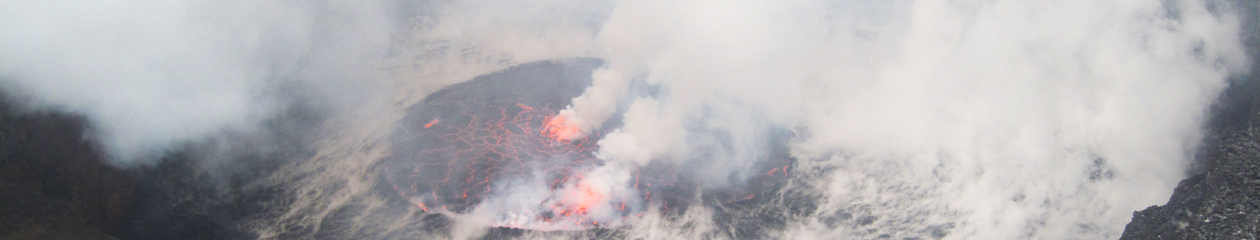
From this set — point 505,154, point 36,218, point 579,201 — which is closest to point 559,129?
point 505,154

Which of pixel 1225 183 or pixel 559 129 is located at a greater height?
pixel 559 129

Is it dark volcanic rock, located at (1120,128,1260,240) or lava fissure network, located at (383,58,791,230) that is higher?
lava fissure network, located at (383,58,791,230)

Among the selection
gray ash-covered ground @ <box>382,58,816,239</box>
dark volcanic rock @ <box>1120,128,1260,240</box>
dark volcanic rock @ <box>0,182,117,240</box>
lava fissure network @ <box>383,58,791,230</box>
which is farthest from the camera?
lava fissure network @ <box>383,58,791,230</box>

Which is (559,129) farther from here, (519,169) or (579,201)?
(579,201)

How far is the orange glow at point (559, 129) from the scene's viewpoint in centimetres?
2297

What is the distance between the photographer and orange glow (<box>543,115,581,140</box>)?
2297 centimetres

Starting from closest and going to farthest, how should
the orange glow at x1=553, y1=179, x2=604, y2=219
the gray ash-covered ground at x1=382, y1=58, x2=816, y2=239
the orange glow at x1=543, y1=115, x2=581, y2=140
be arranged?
the gray ash-covered ground at x1=382, y1=58, x2=816, y2=239 → the orange glow at x1=553, y1=179, x2=604, y2=219 → the orange glow at x1=543, y1=115, x2=581, y2=140

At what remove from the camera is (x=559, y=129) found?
23359mm

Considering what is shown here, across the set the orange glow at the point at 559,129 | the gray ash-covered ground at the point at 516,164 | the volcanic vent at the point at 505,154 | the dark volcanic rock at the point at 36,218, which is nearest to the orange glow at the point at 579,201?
the volcanic vent at the point at 505,154

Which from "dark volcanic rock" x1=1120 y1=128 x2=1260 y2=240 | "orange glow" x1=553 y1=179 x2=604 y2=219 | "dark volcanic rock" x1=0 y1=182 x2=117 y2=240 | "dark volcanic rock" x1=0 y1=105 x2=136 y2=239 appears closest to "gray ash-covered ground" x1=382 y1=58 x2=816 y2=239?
"orange glow" x1=553 y1=179 x2=604 y2=219

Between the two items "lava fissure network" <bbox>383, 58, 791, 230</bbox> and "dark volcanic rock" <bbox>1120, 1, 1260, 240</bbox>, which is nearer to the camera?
"dark volcanic rock" <bbox>1120, 1, 1260, 240</bbox>

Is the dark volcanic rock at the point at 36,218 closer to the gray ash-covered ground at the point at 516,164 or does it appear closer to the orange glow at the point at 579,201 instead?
the gray ash-covered ground at the point at 516,164

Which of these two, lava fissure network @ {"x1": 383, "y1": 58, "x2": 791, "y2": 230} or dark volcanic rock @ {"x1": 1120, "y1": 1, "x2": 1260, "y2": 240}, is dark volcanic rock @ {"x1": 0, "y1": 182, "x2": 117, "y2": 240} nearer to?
lava fissure network @ {"x1": 383, "y1": 58, "x2": 791, "y2": 230}

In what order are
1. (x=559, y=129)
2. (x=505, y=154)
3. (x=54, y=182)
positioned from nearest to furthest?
(x=54, y=182)
(x=505, y=154)
(x=559, y=129)
